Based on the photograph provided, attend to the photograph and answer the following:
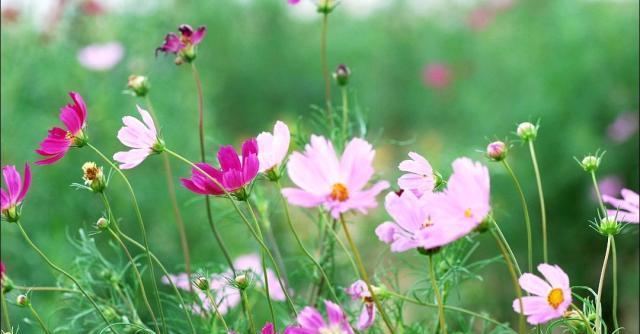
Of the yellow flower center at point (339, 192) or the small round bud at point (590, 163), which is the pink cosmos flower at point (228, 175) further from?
the small round bud at point (590, 163)

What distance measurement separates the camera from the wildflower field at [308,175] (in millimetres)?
528

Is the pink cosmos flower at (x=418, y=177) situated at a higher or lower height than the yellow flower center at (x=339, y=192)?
lower

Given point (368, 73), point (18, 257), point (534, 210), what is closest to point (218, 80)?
point (368, 73)

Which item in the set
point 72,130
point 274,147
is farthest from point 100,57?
point 274,147

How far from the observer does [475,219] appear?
45 cm

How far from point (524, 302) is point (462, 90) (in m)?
2.66

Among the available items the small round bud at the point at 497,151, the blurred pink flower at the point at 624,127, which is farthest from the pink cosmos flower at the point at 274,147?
the blurred pink flower at the point at 624,127

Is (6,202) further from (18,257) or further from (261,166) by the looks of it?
(18,257)

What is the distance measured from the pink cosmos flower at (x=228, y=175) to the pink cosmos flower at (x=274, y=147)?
11 millimetres

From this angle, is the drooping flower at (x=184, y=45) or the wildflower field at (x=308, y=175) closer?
the wildflower field at (x=308, y=175)

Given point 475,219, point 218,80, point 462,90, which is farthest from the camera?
point 218,80

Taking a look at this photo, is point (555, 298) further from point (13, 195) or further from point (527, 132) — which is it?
point (13, 195)

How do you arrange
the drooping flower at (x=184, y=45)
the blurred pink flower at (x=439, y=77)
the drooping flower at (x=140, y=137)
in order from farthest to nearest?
the blurred pink flower at (x=439, y=77), the drooping flower at (x=184, y=45), the drooping flower at (x=140, y=137)

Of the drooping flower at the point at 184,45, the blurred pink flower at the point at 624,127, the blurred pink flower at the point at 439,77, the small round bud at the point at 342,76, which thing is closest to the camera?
the drooping flower at the point at 184,45
